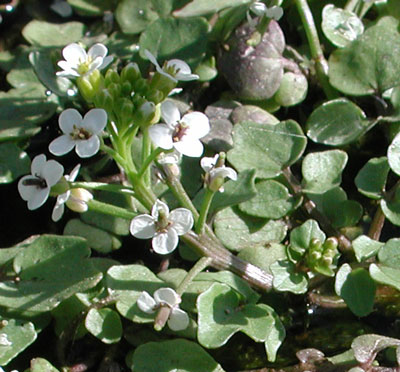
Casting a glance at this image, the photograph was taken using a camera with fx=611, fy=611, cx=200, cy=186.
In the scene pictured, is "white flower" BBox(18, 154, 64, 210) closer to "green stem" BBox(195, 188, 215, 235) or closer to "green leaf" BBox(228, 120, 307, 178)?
"green stem" BBox(195, 188, 215, 235)

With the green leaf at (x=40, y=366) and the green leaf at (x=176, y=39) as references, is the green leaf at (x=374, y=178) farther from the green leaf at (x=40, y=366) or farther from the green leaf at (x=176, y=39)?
the green leaf at (x=40, y=366)

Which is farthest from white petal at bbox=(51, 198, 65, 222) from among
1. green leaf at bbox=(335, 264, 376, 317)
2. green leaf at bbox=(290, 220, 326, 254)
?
green leaf at bbox=(335, 264, 376, 317)

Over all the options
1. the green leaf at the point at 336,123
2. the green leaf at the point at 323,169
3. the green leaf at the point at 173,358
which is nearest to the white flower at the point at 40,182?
the green leaf at the point at 173,358

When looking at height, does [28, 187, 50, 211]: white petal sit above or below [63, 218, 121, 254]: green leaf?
above

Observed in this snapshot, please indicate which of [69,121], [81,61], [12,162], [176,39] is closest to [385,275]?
[69,121]

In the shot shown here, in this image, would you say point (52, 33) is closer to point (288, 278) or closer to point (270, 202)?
point (270, 202)

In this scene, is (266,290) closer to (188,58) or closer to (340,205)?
(340,205)

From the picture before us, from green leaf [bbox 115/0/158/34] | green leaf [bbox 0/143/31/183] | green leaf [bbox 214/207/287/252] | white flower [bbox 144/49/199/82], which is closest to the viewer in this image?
white flower [bbox 144/49/199/82]
